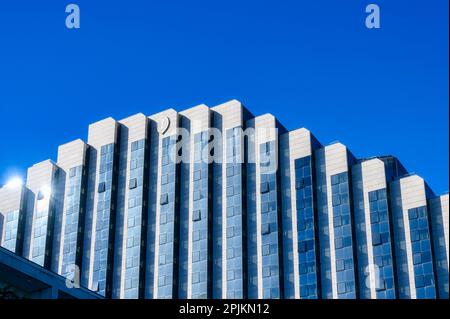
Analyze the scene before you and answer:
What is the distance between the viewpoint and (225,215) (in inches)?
4321

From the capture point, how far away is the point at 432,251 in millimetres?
98562

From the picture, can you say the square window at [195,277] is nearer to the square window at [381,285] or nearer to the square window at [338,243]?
the square window at [338,243]

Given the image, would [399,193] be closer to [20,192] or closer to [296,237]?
[296,237]

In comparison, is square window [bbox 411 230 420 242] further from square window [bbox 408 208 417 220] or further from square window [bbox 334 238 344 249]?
square window [bbox 334 238 344 249]

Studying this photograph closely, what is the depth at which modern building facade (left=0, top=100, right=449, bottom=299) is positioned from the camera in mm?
100750

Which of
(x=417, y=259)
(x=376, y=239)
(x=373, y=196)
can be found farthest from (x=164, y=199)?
(x=417, y=259)

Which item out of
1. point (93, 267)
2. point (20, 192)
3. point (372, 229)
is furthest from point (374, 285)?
A: point (20, 192)

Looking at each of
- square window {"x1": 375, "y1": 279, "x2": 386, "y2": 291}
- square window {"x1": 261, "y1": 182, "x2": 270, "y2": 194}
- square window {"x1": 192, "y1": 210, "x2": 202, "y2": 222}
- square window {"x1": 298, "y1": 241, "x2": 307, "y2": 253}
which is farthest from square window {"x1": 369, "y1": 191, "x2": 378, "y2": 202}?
square window {"x1": 192, "y1": 210, "x2": 202, "y2": 222}

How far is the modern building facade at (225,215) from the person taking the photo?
101 meters

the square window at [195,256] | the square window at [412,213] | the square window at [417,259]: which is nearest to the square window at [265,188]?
the square window at [195,256]

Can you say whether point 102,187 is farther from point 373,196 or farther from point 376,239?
point 376,239

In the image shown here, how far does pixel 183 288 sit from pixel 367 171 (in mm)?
26793
